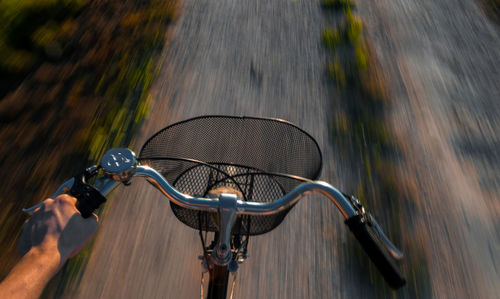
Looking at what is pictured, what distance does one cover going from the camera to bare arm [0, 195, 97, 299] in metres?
0.90

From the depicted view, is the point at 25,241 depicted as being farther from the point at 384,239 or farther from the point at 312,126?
the point at 312,126

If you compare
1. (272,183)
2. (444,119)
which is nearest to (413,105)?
(444,119)

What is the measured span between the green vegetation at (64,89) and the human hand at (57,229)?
1.24 m

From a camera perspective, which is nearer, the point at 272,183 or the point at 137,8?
the point at 272,183

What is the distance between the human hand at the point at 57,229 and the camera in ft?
3.04

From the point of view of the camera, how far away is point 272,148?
163 centimetres

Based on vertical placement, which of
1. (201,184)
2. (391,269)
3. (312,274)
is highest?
(391,269)

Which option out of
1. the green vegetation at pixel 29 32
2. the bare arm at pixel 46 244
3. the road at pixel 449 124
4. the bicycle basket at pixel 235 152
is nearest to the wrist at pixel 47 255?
the bare arm at pixel 46 244

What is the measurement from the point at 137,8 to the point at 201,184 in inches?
141

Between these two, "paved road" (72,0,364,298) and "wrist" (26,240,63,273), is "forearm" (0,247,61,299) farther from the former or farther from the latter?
"paved road" (72,0,364,298)

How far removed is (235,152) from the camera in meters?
1.62

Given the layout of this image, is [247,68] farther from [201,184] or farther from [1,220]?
[1,220]

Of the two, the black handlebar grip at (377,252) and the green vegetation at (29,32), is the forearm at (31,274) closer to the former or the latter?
the black handlebar grip at (377,252)

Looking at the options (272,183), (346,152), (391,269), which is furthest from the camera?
(346,152)
